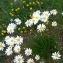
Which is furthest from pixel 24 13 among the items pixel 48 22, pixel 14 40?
pixel 14 40

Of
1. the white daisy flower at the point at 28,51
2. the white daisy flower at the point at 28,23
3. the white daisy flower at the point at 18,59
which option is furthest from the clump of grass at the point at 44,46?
the white daisy flower at the point at 28,23

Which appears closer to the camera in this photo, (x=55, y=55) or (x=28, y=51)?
(x=55, y=55)

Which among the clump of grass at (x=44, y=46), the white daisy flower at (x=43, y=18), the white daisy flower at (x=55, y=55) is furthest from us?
the white daisy flower at (x=43, y=18)

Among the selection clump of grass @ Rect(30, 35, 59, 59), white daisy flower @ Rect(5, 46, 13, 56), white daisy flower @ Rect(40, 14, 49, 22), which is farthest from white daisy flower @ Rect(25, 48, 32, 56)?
white daisy flower @ Rect(40, 14, 49, 22)

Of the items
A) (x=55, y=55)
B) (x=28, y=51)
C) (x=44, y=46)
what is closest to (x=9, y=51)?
(x=28, y=51)

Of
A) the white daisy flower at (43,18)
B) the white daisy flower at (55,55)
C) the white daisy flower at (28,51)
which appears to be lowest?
the white daisy flower at (55,55)

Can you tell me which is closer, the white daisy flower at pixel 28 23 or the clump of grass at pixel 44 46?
the clump of grass at pixel 44 46

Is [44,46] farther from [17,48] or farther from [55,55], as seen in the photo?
[17,48]

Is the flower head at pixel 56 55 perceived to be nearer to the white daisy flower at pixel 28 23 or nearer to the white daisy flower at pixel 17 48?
the white daisy flower at pixel 17 48

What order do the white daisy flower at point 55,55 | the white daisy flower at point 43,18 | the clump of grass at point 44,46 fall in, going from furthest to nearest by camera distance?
the white daisy flower at point 43,18
the clump of grass at point 44,46
the white daisy flower at point 55,55

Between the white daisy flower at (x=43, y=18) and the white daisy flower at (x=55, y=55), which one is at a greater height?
the white daisy flower at (x=43, y=18)
